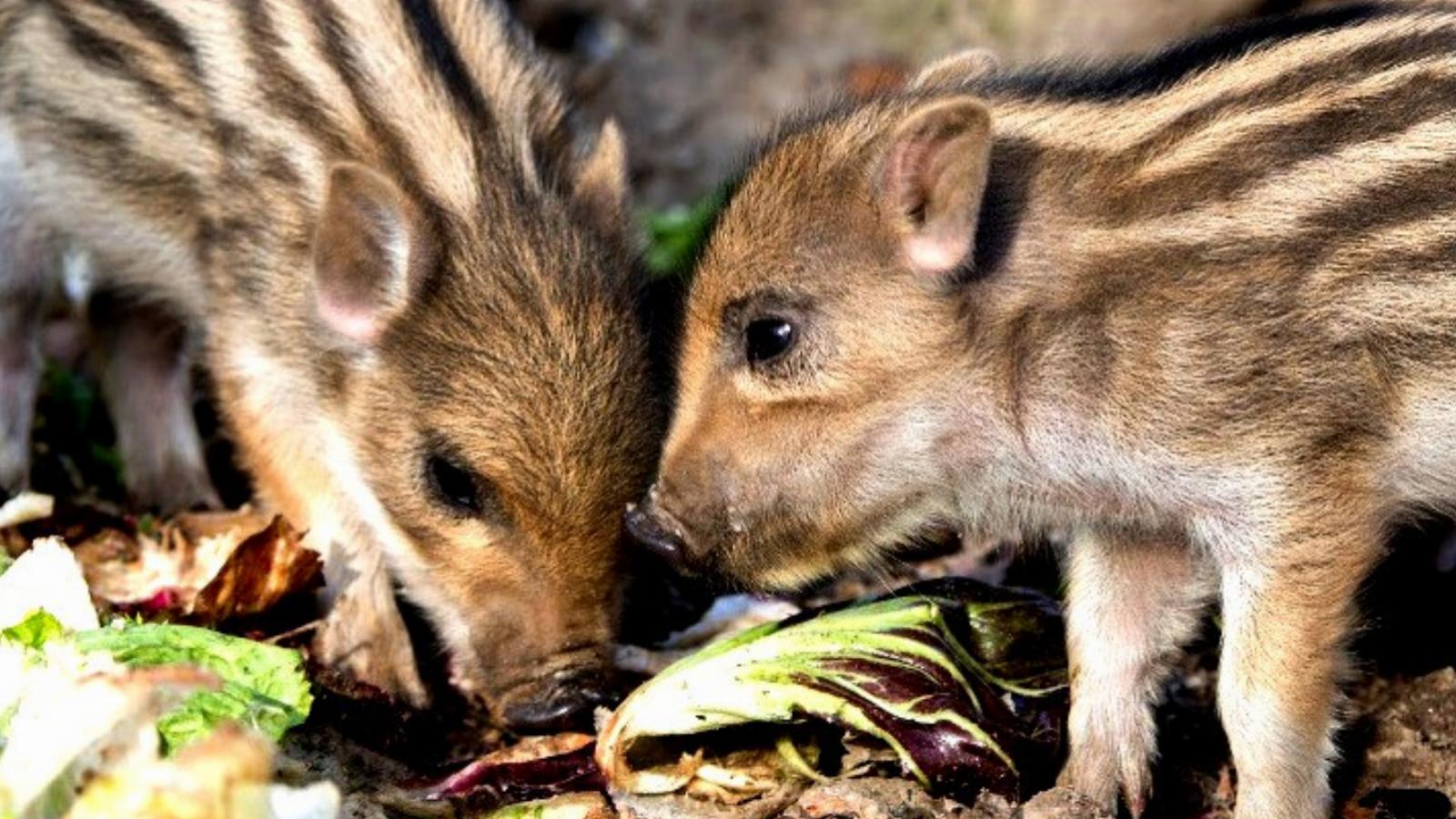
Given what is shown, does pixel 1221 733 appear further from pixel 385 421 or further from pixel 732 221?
pixel 385 421

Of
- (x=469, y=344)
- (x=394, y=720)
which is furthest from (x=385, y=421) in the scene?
(x=394, y=720)

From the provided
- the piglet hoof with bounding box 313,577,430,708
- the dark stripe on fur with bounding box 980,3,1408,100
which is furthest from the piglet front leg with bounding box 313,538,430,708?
the dark stripe on fur with bounding box 980,3,1408,100

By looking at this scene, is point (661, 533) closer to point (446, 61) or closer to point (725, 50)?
point (446, 61)

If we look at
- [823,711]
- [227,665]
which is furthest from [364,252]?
[823,711]

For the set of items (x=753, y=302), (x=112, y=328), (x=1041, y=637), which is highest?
(x=753, y=302)

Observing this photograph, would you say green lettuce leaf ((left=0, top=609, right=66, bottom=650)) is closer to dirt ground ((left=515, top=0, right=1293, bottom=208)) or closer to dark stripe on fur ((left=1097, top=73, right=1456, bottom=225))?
dark stripe on fur ((left=1097, top=73, right=1456, bottom=225))

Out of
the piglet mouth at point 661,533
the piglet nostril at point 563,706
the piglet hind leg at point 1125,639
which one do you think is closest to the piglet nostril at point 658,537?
the piglet mouth at point 661,533
